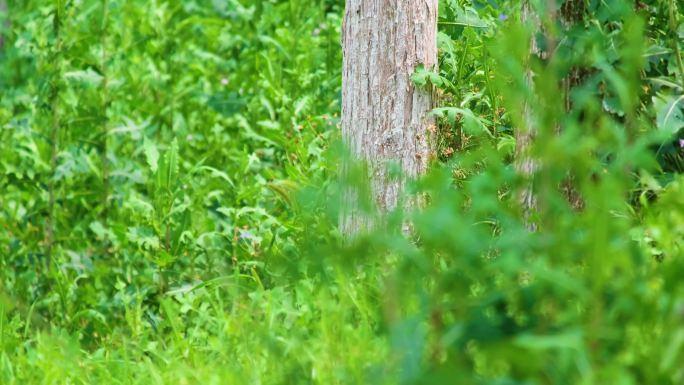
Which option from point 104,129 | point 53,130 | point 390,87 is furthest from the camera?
point 104,129

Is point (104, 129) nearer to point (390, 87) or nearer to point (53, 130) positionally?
point (53, 130)

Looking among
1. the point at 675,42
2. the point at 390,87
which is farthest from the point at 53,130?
the point at 675,42

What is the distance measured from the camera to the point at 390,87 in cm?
455

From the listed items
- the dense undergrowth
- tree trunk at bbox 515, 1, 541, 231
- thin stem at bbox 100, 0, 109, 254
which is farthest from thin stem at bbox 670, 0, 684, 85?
thin stem at bbox 100, 0, 109, 254

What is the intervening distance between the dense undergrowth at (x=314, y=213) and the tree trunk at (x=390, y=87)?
0.14m

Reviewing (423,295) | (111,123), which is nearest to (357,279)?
(423,295)

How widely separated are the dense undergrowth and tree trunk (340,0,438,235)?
0.46 feet

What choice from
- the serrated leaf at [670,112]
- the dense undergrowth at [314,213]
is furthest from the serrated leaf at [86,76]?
the serrated leaf at [670,112]

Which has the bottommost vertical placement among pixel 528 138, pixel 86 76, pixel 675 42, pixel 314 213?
pixel 314 213

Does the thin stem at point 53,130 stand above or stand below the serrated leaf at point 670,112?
below

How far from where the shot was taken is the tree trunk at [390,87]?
4.51 metres

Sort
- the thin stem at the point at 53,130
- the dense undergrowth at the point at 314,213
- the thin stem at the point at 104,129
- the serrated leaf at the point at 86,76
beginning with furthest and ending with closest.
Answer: the thin stem at the point at 104,129 < the serrated leaf at the point at 86,76 < the thin stem at the point at 53,130 < the dense undergrowth at the point at 314,213

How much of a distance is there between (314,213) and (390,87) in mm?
911

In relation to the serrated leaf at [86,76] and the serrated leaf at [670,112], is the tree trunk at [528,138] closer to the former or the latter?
the serrated leaf at [670,112]
